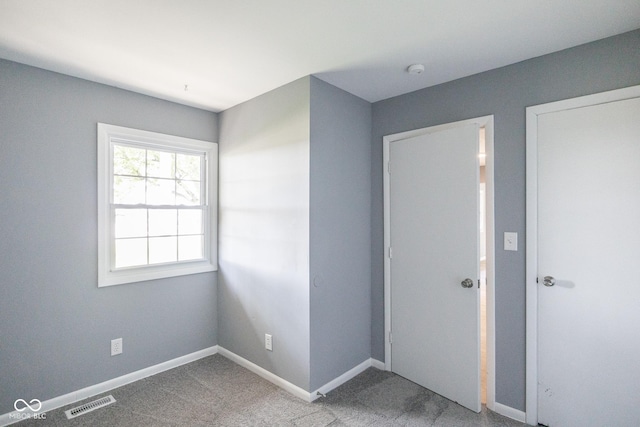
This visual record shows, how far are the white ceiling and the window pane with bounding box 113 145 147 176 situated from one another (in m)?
0.55

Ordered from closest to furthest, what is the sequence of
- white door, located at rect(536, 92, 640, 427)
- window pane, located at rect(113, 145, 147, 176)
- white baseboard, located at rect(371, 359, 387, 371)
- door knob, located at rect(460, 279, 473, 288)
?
white door, located at rect(536, 92, 640, 427), door knob, located at rect(460, 279, 473, 288), window pane, located at rect(113, 145, 147, 176), white baseboard, located at rect(371, 359, 387, 371)

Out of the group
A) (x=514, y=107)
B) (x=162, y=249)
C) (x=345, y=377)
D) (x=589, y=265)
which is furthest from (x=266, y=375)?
(x=514, y=107)

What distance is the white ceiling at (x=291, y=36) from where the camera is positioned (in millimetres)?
1599

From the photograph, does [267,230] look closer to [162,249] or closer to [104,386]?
[162,249]

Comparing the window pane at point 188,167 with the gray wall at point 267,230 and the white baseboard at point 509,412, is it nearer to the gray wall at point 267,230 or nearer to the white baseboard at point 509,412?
the gray wall at point 267,230

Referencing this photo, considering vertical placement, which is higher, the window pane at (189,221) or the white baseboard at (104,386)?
the window pane at (189,221)

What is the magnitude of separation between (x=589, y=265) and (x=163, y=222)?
3.34 meters

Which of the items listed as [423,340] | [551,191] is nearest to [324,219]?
[423,340]

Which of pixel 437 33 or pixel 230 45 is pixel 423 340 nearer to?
pixel 437 33

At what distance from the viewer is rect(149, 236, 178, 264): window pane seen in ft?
9.46

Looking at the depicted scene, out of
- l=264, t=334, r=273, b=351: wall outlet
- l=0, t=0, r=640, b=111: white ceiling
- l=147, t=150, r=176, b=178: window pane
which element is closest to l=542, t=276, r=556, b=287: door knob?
l=0, t=0, r=640, b=111: white ceiling

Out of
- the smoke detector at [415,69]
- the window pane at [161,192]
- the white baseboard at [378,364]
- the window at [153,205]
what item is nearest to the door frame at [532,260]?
the smoke detector at [415,69]

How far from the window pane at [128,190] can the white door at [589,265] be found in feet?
10.5

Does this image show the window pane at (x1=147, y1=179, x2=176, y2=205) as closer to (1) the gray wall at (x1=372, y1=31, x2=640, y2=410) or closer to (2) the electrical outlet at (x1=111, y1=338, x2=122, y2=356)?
(2) the electrical outlet at (x1=111, y1=338, x2=122, y2=356)
